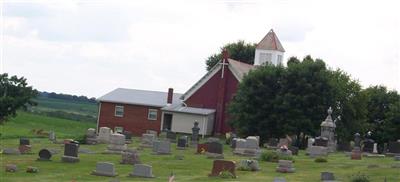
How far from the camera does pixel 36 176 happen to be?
2784 cm

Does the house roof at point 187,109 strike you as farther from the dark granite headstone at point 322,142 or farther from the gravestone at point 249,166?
the gravestone at point 249,166

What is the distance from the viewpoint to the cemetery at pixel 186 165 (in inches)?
1105

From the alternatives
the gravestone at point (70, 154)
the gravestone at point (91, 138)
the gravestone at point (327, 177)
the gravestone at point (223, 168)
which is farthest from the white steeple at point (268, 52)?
the gravestone at point (327, 177)

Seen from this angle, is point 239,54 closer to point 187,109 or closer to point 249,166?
point 187,109

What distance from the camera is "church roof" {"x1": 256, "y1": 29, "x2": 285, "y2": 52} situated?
7575 centimetres

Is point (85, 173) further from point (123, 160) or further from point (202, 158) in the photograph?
point (202, 158)

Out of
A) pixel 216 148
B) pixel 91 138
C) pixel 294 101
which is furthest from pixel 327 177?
pixel 294 101

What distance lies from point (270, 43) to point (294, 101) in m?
24.1

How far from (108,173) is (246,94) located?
1078 inches

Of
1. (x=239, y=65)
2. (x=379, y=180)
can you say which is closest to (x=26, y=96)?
(x=239, y=65)

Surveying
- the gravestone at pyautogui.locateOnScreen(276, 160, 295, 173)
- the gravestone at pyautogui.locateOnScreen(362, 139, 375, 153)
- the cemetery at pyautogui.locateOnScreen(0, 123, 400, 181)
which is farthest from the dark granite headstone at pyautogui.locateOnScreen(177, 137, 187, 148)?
the gravestone at pyautogui.locateOnScreen(276, 160, 295, 173)

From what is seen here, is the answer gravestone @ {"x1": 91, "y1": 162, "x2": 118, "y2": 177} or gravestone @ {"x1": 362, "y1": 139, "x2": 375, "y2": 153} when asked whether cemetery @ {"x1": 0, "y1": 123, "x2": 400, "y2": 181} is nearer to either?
gravestone @ {"x1": 91, "y1": 162, "x2": 118, "y2": 177}

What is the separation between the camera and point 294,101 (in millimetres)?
52750

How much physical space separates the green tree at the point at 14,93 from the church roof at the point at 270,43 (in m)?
25.5
